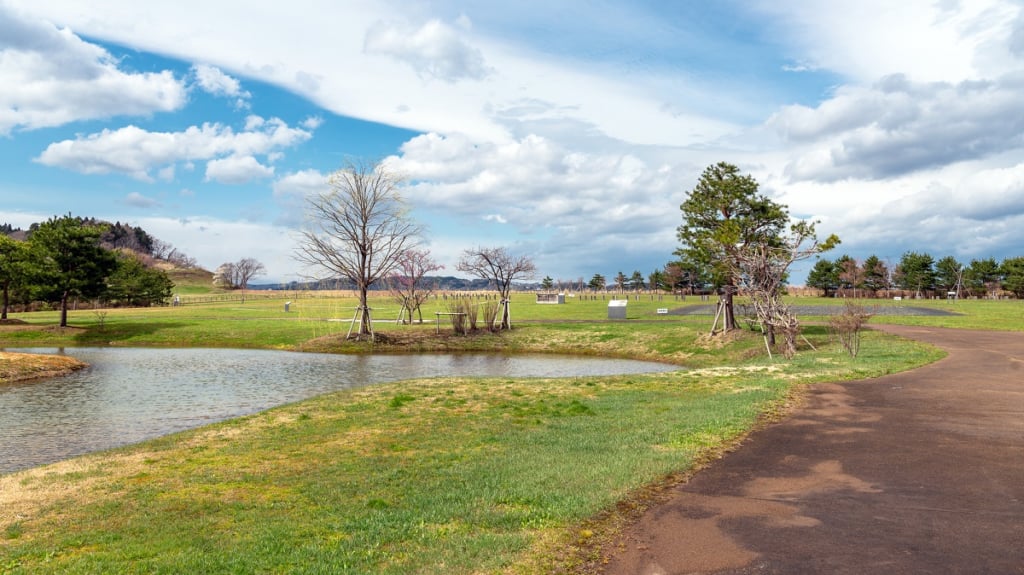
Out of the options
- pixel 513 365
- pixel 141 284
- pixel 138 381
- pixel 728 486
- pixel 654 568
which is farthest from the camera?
pixel 141 284

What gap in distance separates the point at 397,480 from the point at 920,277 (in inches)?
4577

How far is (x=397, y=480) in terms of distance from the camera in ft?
31.8

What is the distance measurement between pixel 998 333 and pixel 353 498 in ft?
127

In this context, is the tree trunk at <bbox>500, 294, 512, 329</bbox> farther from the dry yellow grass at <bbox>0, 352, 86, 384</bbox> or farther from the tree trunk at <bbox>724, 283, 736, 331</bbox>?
the dry yellow grass at <bbox>0, 352, 86, 384</bbox>

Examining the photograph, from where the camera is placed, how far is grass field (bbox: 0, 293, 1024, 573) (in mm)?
6793

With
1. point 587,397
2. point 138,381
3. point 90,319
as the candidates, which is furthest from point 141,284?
point 587,397

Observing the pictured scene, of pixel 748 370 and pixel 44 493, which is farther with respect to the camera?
pixel 748 370

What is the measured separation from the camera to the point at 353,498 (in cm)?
876

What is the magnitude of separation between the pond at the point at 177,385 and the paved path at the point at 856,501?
13.2 meters

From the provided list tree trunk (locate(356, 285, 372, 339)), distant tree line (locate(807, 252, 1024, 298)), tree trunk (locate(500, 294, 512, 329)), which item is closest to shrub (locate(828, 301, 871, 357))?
tree trunk (locate(500, 294, 512, 329))

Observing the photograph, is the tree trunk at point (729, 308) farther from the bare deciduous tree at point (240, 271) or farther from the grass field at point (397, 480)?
the bare deciduous tree at point (240, 271)

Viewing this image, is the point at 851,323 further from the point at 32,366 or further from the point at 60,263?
the point at 60,263

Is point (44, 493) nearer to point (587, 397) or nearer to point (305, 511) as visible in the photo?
point (305, 511)

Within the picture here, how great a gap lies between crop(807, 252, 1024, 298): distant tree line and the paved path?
95290 millimetres
